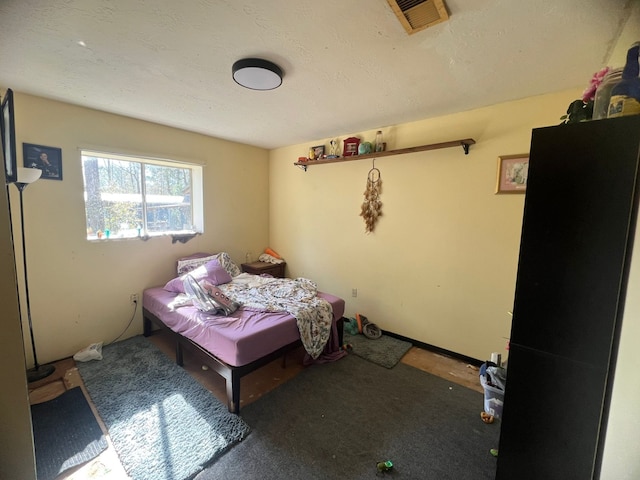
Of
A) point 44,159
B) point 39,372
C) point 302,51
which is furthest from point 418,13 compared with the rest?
point 39,372

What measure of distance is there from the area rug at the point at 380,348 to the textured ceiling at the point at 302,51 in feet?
8.18

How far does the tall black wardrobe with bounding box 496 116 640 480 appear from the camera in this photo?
1.00 metres

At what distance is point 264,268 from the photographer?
13.0 feet

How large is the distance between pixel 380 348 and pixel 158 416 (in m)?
2.10

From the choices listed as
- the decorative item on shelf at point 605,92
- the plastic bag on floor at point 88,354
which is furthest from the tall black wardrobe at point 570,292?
the plastic bag on floor at point 88,354

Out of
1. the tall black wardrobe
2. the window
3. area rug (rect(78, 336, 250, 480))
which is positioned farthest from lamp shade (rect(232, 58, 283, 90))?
area rug (rect(78, 336, 250, 480))

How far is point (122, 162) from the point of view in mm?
2969

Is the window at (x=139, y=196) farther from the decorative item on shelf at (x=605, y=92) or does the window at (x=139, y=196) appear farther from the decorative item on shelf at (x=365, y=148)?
the decorative item on shelf at (x=605, y=92)

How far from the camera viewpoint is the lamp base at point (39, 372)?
2.24 metres

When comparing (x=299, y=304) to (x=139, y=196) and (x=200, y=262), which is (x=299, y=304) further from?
(x=139, y=196)

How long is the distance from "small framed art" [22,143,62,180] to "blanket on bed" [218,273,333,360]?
6.22 feet

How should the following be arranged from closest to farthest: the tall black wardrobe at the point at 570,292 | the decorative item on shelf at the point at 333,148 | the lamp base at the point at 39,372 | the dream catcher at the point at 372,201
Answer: the tall black wardrobe at the point at 570,292, the lamp base at the point at 39,372, the dream catcher at the point at 372,201, the decorative item on shelf at the point at 333,148

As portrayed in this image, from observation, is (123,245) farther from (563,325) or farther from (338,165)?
(563,325)

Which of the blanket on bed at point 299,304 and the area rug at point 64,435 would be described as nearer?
the area rug at point 64,435
